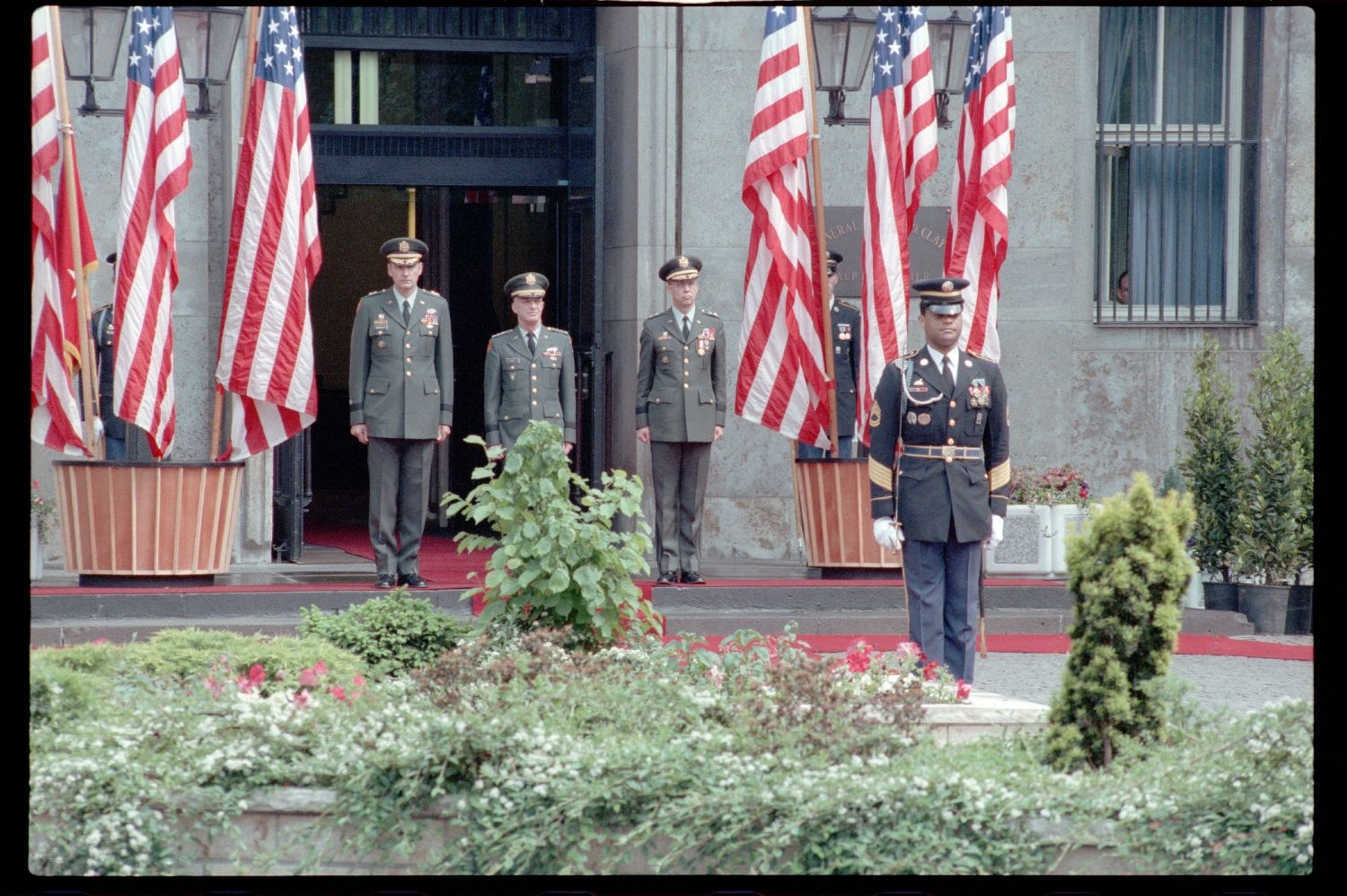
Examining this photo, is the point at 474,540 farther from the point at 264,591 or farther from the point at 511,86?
the point at 511,86

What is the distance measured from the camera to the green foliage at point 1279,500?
38.6ft

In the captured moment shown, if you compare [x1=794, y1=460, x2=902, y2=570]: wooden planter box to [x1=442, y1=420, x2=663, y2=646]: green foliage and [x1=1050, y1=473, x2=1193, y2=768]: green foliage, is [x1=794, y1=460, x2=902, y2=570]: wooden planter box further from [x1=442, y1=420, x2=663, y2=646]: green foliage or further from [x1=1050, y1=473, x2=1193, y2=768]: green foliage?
[x1=1050, y1=473, x2=1193, y2=768]: green foliage

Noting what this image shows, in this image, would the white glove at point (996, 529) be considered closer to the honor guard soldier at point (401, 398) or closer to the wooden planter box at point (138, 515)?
the honor guard soldier at point (401, 398)

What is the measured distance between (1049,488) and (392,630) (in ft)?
19.4

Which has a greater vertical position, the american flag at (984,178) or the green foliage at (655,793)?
the american flag at (984,178)

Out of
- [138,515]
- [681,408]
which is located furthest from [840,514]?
[138,515]

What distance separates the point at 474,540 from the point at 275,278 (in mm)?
4056

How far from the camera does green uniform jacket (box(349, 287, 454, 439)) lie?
11.3 m

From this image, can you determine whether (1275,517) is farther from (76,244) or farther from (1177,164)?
(76,244)

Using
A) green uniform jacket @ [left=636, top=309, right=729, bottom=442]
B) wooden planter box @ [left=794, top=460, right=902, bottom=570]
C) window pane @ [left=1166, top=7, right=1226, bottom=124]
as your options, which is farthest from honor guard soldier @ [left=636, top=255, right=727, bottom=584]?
window pane @ [left=1166, top=7, right=1226, bottom=124]

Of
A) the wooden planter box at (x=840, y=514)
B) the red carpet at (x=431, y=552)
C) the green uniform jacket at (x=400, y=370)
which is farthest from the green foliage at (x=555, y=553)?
the wooden planter box at (x=840, y=514)

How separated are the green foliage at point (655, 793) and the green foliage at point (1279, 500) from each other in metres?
6.33

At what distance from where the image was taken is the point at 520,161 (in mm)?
13711

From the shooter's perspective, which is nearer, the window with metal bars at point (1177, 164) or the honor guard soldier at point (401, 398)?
the honor guard soldier at point (401, 398)
